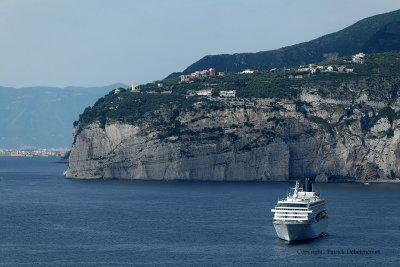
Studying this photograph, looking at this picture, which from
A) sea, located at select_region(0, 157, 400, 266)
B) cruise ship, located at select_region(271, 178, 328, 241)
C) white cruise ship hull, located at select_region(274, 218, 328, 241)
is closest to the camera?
sea, located at select_region(0, 157, 400, 266)

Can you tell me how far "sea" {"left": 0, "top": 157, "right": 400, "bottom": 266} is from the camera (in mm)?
104500

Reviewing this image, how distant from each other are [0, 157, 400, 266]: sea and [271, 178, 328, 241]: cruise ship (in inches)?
42.7

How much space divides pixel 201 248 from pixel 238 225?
1864 centimetres

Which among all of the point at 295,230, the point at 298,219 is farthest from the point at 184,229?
the point at 295,230

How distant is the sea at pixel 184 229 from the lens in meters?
104

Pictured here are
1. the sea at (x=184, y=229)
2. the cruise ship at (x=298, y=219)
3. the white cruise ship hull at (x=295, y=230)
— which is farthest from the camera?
the cruise ship at (x=298, y=219)

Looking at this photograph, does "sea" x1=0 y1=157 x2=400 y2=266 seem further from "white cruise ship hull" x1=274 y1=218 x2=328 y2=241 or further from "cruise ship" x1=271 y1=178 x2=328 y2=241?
"cruise ship" x1=271 y1=178 x2=328 y2=241

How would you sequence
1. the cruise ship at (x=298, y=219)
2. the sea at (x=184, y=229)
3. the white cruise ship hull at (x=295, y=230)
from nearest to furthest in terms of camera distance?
the sea at (x=184, y=229)
the white cruise ship hull at (x=295, y=230)
the cruise ship at (x=298, y=219)

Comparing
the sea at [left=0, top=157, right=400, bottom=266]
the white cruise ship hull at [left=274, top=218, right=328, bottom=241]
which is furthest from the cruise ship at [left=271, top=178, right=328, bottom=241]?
the sea at [left=0, top=157, right=400, bottom=266]

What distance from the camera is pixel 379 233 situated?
122000mm

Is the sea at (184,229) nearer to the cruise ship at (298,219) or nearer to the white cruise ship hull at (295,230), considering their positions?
the white cruise ship hull at (295,230)

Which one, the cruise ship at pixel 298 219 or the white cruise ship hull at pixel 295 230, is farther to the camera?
the cruise ship at pixel 298 219

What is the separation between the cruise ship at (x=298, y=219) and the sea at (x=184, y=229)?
1084 mm

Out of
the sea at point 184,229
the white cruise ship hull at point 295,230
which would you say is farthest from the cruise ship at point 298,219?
the sea at point 184,229
